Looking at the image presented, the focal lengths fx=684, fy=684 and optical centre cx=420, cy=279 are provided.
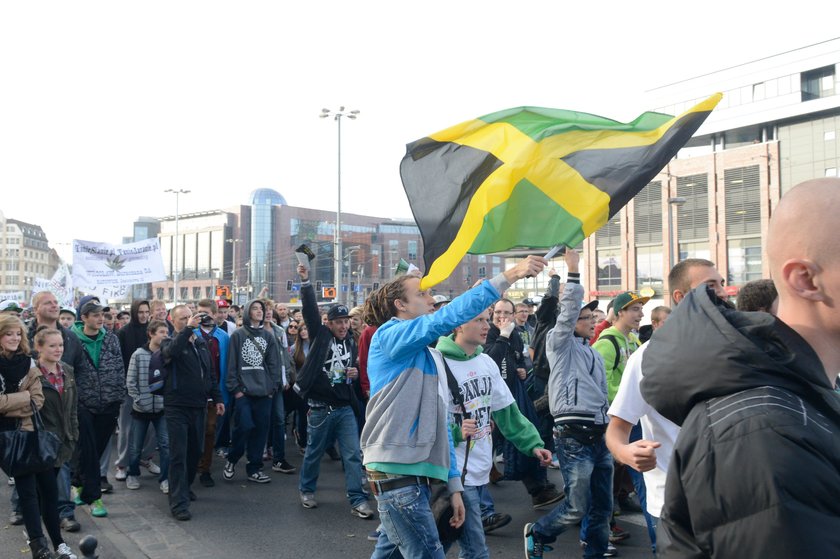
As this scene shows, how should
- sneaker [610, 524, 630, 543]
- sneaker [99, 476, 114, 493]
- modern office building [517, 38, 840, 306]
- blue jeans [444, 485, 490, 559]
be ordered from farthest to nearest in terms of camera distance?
modern office building [517, 38, 840, 306], sneaker [99, 476, 114, 493], sneaker [610, 524, 630, 543], blue jeans [444, 485, 490, 559]

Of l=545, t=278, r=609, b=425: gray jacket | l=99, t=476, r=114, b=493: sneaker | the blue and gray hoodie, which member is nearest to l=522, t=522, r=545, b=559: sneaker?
l=545, t=278, r=609, b=425: gray jacket

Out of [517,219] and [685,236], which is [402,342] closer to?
[517,219]

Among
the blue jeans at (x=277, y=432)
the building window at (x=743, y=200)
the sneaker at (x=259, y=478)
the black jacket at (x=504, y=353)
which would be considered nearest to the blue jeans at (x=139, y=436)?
the sneaker at (x=259, y=478)

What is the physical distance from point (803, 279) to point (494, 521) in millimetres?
5440

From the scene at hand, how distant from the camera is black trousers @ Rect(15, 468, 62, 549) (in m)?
5.35

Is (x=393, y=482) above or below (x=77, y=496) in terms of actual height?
above

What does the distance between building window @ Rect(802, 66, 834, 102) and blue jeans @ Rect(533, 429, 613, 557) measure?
53.2 meters

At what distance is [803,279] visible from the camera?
4.74ft

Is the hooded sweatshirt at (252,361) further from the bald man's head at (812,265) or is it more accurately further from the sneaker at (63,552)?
the bald man's head at (812,265)

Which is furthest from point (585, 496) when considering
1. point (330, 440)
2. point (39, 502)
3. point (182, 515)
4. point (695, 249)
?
point (695, 249)

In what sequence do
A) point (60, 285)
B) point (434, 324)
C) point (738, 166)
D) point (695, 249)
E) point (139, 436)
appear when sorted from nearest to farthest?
point (434, 324), point (139, 436), point (60, 285), point (738, 166), point (695, 249)

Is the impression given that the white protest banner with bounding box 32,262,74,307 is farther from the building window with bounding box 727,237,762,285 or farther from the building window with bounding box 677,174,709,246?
the building window with bounding box 677,174,709,246

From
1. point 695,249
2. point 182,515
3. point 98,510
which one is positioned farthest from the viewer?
point 695,249

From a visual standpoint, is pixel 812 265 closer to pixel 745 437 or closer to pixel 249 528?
pixel 745 437
